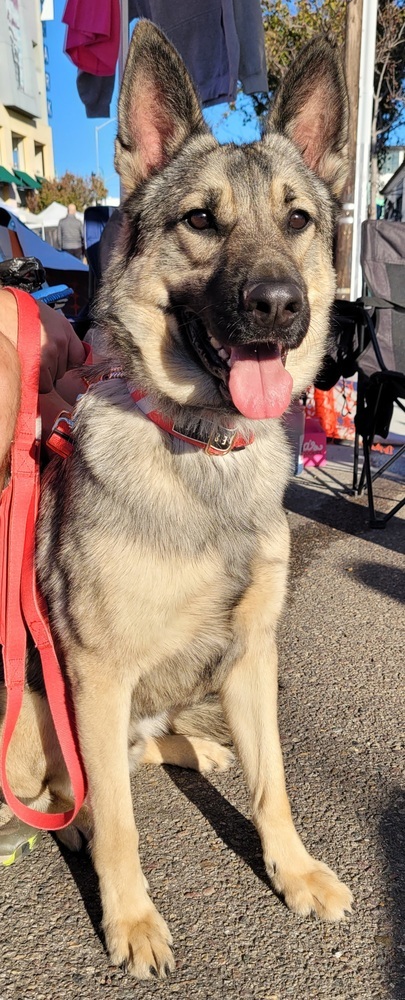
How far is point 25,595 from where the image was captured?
1960 millimetres

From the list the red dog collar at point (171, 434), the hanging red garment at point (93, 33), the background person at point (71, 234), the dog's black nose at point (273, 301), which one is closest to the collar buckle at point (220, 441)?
the red dog collar at point (171, 434)

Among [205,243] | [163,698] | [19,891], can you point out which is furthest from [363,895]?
[205,243]

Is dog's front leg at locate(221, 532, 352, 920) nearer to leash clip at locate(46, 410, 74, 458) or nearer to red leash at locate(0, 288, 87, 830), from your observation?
red leash at locate(0, 288, 87, 830)

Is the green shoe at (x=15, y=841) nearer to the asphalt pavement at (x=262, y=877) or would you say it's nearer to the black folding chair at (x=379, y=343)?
the asphalt pavement at (x=262, y=877)

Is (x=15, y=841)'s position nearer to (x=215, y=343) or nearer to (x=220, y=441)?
(x=220, y=441)

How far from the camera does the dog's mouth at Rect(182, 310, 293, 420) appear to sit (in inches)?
72.6

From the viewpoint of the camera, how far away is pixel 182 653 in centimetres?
183

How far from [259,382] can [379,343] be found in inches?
152

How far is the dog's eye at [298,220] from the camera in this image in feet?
6.98

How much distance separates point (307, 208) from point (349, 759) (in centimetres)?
180

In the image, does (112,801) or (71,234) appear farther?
(71,234)

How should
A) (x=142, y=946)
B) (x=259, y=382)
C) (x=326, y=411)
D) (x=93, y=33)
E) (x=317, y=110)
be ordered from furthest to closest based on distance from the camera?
(x=326, y=411), (x=93, y=33), (x=317, y=110), (x=259, y=382), (x=142, y=946)

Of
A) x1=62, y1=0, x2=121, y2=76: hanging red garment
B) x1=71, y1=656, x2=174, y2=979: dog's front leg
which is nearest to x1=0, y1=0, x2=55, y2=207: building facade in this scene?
x1=62, y1=0, x2=121, y2=76: hanging red garment

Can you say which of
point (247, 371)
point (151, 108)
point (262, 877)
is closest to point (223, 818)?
point (262, 877)
